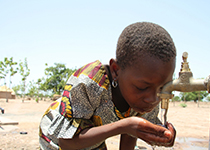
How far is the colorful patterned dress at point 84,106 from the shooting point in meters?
1.29

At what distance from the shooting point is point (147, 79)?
110 cm

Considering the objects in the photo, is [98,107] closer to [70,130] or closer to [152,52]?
[70,130]

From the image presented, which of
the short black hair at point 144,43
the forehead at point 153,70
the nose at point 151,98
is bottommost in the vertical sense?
the nose at point 151,98

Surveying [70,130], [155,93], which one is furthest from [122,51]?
[70,130]

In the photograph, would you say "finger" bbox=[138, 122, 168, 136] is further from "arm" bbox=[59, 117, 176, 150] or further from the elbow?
the elbow

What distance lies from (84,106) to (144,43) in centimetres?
51

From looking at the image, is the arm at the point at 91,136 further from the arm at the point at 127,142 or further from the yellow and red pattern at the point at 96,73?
the arm at the point at 127,142

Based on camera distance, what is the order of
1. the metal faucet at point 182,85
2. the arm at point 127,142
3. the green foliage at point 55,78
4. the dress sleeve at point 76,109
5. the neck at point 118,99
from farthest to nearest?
the green foliage at point 55,78, the arm at point 127,142, the neck at point 118,99, the dress sleeve at point 76,109, the metal faucet at point 182,85

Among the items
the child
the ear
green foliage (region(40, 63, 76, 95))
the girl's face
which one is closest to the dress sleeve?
the child

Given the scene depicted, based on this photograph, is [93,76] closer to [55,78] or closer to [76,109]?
[76,109]

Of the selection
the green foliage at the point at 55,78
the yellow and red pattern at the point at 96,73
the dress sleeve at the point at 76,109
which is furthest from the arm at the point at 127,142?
the green foliage at the point at 55,78

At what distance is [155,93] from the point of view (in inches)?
44.3

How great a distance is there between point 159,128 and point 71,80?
0.65m

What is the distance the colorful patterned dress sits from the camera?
1.29 m
